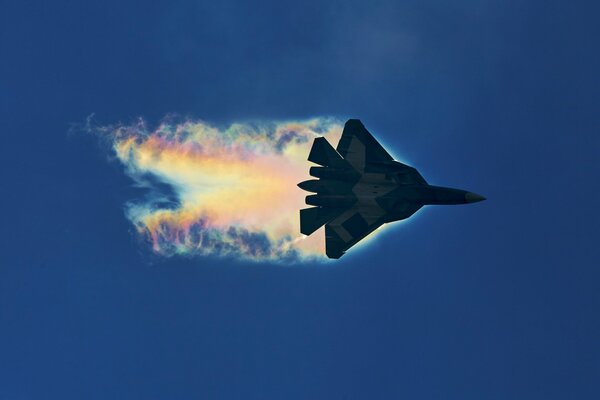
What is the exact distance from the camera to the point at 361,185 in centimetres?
9438

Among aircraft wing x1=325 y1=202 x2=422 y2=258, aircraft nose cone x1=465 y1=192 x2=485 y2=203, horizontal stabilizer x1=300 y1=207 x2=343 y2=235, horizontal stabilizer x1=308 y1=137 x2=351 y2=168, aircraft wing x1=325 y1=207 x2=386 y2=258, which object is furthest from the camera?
aircraft wing x1=325 y1=207 x2=386 y2=258

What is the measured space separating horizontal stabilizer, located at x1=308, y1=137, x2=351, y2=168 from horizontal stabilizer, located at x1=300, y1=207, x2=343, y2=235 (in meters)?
5.11

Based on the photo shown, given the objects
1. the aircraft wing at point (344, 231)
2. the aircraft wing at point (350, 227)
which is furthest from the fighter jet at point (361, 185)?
the aircraft wing at point (344, 231)

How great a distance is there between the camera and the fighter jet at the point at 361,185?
9350 cm

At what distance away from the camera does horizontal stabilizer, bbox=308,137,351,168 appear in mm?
93188

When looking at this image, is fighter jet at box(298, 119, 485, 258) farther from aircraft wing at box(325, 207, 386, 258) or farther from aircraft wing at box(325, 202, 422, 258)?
aircraft wing at box(325, 207, 386, 258)

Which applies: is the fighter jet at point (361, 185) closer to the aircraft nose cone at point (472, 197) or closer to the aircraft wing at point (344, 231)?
the aircraft nose cone at point (472, 197)

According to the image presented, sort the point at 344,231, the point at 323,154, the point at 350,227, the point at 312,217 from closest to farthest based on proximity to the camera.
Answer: the point at 323,154
the point at 312,217
the point at 344,231
the point at 350,227

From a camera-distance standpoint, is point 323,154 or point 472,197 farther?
point 472,197

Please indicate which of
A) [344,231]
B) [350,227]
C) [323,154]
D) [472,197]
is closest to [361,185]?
[350,227]

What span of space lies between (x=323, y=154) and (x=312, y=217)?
6961 mm

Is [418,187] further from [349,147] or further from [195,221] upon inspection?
[195,221]

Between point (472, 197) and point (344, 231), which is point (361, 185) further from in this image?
point (472, 197)

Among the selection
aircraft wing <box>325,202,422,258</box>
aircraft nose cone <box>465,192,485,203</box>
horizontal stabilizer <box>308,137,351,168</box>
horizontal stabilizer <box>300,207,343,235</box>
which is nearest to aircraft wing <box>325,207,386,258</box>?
aircraft wing <box>325,202,422,258</box>
